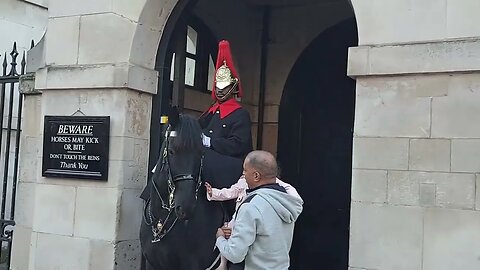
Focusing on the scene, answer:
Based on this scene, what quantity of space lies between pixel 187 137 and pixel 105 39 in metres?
1.97

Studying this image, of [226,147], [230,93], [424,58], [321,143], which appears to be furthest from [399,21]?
[321,143]

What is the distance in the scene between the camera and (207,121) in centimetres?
565

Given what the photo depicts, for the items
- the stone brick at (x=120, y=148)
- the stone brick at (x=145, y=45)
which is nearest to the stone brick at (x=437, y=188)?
the stone brick at (x=120, y=148)

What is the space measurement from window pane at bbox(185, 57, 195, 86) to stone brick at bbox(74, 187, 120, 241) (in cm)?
229

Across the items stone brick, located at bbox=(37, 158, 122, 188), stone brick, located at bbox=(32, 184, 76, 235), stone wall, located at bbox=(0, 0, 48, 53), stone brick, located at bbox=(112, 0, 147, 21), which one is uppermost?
stone wall, located at bbox=(0, 0, 48, 53)

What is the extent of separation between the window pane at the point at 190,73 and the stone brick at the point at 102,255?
2595 mm

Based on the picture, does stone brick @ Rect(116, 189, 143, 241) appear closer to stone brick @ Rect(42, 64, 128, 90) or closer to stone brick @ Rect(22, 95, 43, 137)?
stone brick @ Rect(42, 64, 128, 90)

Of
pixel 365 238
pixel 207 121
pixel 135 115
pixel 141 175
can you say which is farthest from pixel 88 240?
pixel 365 238

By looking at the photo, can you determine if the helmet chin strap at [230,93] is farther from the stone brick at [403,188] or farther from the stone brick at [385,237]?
the stone brick at [403,188]

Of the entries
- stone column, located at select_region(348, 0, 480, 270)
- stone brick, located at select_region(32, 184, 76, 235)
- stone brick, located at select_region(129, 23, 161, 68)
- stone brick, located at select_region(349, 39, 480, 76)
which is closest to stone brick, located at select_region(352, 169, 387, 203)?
stone column, located at select_region(348, 0, 480, 270)

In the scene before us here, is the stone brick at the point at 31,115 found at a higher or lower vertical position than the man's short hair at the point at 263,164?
higher

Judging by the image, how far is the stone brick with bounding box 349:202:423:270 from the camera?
180 inches

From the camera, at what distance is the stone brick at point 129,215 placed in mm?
5941

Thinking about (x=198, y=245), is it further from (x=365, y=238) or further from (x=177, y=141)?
(x=365, y=238)
